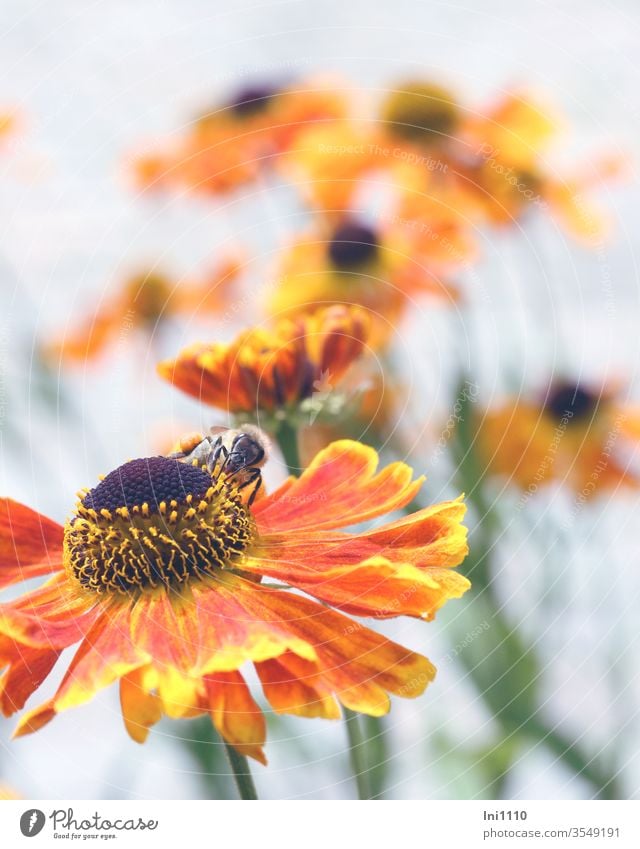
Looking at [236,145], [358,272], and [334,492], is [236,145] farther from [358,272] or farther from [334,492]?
[334,492]

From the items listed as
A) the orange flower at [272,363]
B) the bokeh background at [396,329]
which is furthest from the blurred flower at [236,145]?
the orange flower at [272,363]

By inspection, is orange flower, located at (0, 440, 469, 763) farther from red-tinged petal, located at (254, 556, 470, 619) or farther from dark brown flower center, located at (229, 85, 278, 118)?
dark brown flower center, located at (229, 85, 278, 118)

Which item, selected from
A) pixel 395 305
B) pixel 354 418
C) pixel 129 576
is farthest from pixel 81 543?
pixel 395 305

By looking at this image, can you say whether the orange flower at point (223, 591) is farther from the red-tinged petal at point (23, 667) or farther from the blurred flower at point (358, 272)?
the blurred flower at point (358, 272)
